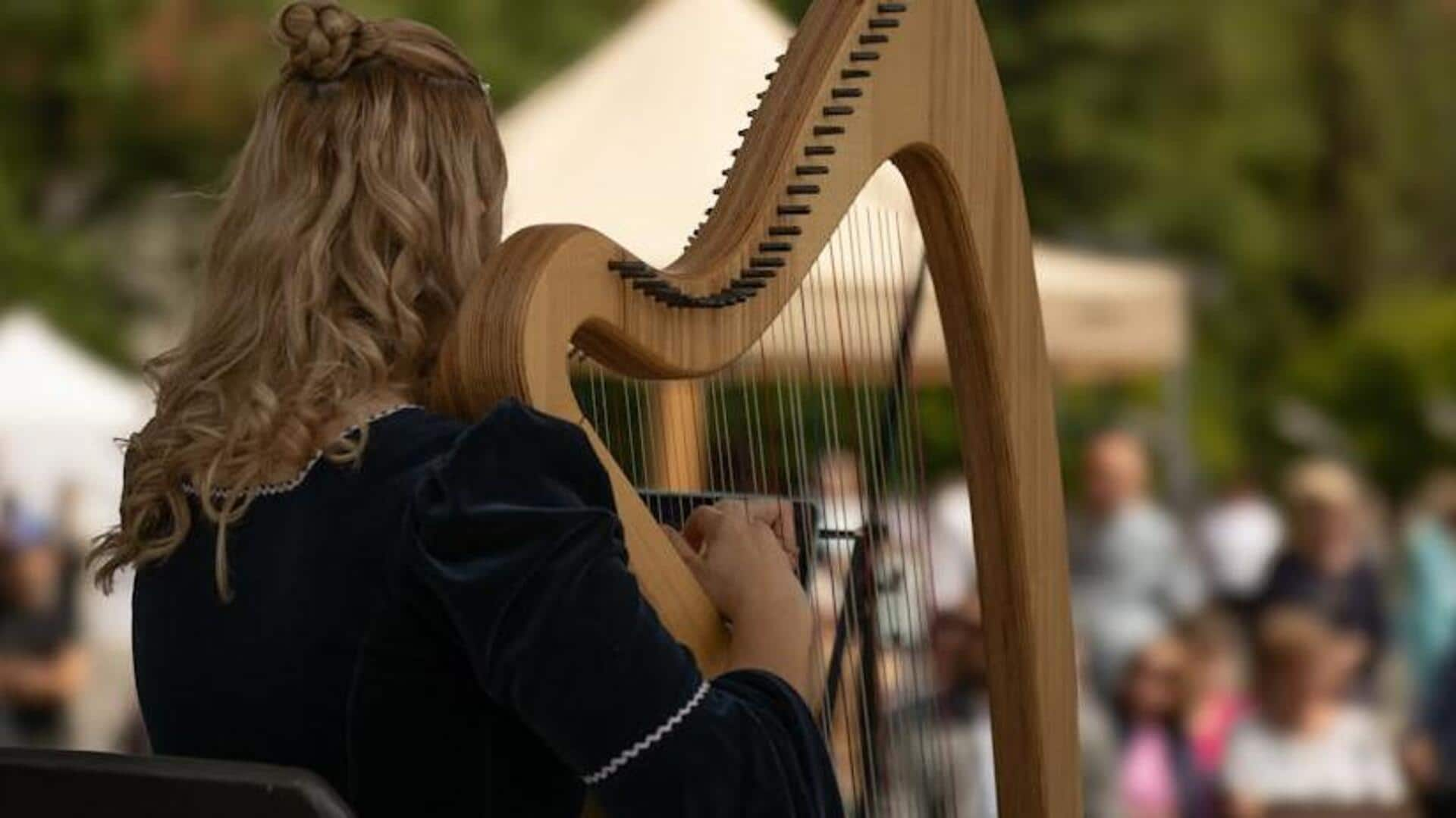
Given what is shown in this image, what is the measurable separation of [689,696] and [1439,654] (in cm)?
606

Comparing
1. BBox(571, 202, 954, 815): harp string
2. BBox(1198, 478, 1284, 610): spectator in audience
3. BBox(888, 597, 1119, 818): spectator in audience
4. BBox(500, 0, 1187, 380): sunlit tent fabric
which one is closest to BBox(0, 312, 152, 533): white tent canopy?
BBox(1198, 478, 1284, 610): spectator in audience

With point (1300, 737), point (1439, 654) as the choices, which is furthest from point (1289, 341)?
point (1300, 737)

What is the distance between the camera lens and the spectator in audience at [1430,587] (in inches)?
309

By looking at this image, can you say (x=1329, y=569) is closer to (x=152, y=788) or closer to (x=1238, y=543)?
(x=1238, y=543)

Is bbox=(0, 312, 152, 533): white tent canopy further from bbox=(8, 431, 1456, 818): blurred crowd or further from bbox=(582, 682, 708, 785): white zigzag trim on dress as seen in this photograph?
bbox=(582, 682, 708, 785): white zigzag trim on dress

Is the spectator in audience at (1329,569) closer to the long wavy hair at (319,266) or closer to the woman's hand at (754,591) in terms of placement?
the woman's hand at (754,591)

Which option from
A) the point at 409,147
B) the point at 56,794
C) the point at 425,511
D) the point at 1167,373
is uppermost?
the point at 1167,373

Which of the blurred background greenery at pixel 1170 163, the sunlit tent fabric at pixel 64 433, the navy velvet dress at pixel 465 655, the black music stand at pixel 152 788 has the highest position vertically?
the blurred background greenery at pixel 1170 163

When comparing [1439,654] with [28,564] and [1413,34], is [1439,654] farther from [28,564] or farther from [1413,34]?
Answer: [1413,34]

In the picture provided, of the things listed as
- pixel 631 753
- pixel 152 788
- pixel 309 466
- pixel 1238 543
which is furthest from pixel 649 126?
pixel 1238 543

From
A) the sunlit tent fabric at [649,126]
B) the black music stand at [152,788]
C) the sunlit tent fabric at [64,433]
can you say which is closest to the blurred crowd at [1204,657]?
the sunlit tent fabric at [64,433]

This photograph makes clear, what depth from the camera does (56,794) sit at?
1817mm

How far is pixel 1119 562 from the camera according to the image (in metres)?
8.55

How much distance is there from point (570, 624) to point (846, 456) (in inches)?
→ 35.2
